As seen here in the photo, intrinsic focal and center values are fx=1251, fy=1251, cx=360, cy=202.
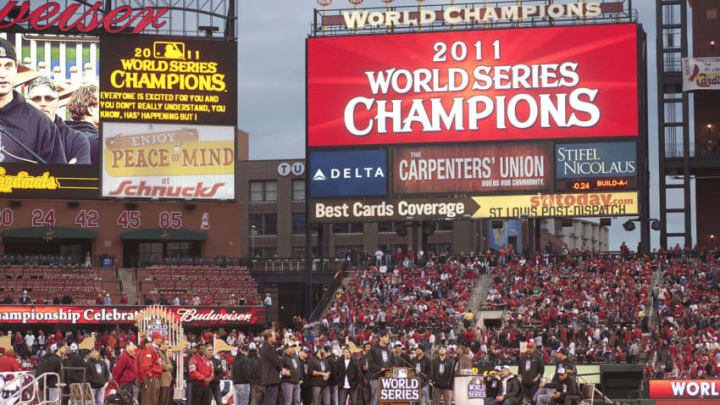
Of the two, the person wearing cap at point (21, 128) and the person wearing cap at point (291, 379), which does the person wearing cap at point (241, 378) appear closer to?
the person wearing cap at point (291, 379)

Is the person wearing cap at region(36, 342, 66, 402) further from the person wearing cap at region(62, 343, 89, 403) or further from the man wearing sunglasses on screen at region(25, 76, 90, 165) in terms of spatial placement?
the man wearing sunglasses on screen at region(25, 76, 90, 165)

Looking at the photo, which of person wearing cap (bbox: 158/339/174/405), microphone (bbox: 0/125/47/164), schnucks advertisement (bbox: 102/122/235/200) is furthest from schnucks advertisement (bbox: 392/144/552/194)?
person wearing cap (bbox: 158/339/174/405)

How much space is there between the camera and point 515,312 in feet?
165

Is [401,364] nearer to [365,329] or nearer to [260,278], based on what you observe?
[365,329]

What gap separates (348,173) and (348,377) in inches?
1045

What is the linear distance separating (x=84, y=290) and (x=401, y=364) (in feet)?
106

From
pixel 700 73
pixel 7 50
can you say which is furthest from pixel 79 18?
pixel 700 73

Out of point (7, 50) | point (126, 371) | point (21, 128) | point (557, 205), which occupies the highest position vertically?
point (7, 50)

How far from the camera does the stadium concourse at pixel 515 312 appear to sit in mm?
43531

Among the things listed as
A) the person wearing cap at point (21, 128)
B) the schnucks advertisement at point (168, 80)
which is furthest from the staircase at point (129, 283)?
the schnucks advertisement at point (168, 80)

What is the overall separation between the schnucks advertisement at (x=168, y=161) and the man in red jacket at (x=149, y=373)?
36066mm

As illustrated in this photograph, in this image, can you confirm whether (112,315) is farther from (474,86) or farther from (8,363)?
(8,363)

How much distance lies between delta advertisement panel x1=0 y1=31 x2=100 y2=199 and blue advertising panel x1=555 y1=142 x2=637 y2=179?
2196 centimetres

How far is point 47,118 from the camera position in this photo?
2302 inches
